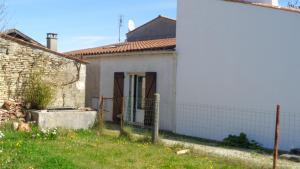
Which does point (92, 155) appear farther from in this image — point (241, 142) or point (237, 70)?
point (237, 70)

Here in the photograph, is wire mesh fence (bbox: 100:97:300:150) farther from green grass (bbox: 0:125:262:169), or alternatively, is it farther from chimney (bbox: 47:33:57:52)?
chimney (bbox: 47:33:57:52)

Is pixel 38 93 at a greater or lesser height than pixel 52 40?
lesser

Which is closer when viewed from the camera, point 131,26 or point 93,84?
point 93,84

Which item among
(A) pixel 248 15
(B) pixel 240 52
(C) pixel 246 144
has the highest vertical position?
(A) pixel 248 15

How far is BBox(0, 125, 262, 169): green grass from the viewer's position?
9.27 metres

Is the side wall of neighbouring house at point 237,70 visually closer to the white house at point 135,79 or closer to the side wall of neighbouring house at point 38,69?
the white house at point 135,79

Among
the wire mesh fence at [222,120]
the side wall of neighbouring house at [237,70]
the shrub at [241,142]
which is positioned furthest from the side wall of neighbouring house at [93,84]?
the shrub at [241,142]

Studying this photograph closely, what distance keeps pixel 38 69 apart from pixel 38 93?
3.82 feet

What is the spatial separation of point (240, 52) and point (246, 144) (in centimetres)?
297

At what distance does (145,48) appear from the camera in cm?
1817

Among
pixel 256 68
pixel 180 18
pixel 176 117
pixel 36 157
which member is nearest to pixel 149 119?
pixel 176 117

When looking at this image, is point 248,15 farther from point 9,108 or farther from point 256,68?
point 9,108

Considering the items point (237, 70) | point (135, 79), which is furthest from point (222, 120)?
point (135, 79)

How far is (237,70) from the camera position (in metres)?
14.7
